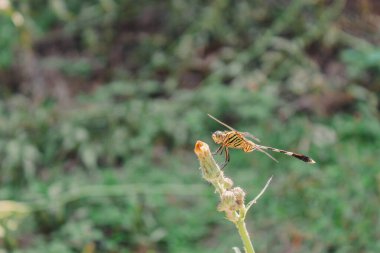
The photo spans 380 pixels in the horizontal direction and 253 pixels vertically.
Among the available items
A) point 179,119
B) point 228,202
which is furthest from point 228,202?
point 179,119

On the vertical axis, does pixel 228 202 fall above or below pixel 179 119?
below

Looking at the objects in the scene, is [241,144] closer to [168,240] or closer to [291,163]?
[168,240]

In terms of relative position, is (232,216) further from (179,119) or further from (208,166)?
(179,119)

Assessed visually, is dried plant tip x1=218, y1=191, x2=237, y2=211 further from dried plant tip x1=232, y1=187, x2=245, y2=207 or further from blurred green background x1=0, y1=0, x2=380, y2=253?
blurred green background x1=0, y1=0, x2=380, y2=253

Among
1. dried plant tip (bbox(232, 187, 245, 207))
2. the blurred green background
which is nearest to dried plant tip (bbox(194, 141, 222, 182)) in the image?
dried plant tip (bbox(232, 187, 245, 207))

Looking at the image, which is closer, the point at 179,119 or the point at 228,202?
the point at 228,202

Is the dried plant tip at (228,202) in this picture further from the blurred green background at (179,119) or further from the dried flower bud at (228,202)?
the blurred green background at (179,119)

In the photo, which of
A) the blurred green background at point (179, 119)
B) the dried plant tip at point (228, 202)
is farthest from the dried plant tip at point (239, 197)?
the blurred green background at point (179, 119)

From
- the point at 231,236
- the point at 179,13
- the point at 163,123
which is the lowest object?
the point at 231,236

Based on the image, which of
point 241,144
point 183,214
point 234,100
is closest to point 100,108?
point 234,100
